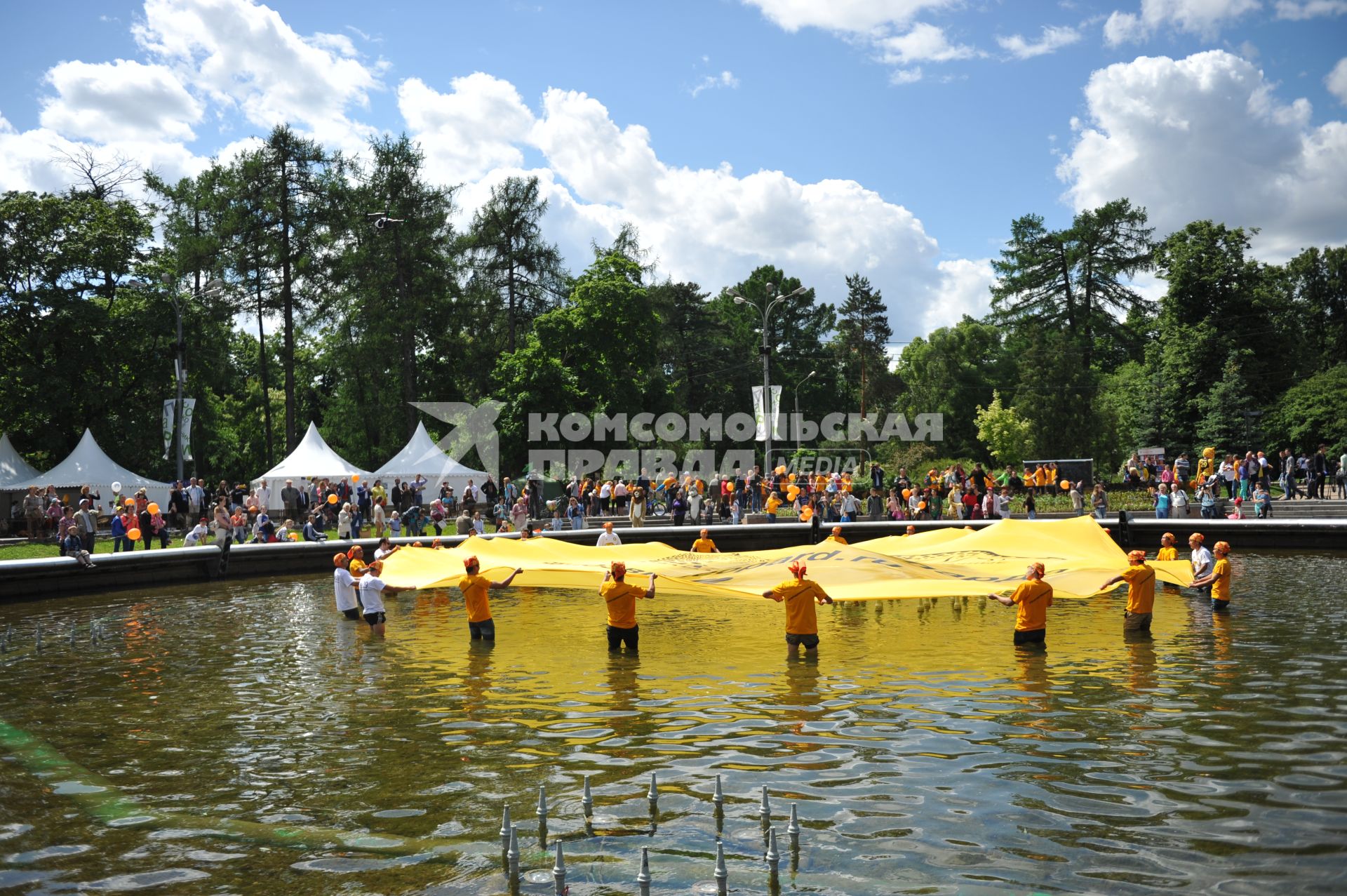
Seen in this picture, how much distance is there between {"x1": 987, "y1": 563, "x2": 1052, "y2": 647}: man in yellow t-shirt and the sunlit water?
1.17 ft

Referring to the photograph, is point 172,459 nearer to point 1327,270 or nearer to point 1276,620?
point 1276,620

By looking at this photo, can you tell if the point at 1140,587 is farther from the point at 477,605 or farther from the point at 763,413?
the point at 763,413

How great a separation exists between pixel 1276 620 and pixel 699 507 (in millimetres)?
20909

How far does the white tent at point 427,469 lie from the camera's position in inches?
1569

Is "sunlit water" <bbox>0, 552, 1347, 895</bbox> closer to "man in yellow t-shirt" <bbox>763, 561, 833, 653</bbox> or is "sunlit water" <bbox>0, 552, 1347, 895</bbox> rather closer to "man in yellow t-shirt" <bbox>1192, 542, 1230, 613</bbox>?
"man in yellow t-shirt" <bbox>1192, 542, 1230, 613</bbox>

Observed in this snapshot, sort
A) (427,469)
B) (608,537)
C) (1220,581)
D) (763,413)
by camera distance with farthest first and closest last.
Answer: (427,469), (763,413), (608,537), (1220,581)

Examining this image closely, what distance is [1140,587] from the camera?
15383mm

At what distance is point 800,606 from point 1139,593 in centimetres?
511

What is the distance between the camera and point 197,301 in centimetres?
5103

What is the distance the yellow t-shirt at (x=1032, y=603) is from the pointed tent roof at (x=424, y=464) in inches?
1121

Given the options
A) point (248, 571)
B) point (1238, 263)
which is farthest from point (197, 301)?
point (1238, 263)

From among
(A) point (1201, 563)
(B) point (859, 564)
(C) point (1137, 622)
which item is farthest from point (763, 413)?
(C) point (1137, 622)

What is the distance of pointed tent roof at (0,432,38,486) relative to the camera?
37.7m

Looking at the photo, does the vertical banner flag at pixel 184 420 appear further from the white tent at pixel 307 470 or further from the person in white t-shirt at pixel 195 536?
the person in white t-shirt at pixel 195 536
